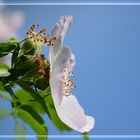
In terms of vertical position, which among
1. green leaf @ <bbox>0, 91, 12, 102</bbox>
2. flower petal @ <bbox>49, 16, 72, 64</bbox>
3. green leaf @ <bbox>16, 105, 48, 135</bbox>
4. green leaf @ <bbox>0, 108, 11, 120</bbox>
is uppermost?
flower petal @ <bbox>49, 16, 72, 64</bbox>

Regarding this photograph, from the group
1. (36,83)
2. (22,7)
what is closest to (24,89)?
(36,83)

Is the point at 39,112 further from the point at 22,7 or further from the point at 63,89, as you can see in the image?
the point at 22,7

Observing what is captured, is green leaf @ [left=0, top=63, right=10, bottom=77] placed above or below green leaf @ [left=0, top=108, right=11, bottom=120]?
above
